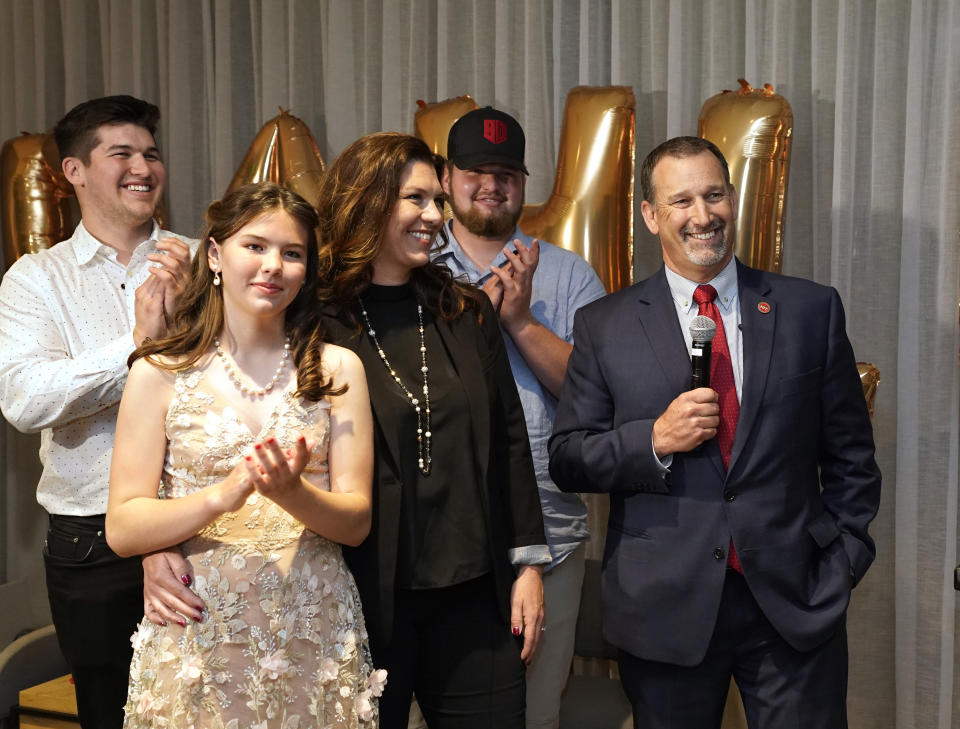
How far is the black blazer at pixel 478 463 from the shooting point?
1.94m

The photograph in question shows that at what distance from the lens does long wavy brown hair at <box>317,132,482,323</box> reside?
207cm

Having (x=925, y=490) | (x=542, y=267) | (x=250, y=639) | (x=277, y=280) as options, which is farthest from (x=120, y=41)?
(x=925, y=490)

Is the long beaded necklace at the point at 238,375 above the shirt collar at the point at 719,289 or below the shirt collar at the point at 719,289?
below

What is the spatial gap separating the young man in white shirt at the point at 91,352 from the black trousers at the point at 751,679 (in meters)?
1.14

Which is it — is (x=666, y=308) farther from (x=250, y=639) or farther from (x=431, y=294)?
(x=250, y=639)

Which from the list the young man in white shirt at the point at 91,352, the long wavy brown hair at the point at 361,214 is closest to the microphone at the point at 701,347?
the long wavy brown hair at the point at 361,214

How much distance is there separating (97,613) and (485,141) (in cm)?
138

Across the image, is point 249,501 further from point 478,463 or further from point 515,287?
point 515,287

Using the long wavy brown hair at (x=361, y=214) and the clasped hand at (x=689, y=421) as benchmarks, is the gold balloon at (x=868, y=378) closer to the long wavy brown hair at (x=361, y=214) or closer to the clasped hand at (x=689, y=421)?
the clasped hand at (x=689, y=421)

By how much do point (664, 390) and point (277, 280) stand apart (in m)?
0.79

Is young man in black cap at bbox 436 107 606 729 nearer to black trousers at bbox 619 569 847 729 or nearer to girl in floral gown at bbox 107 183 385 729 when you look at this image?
black trousers at bbox 619 569 847 729

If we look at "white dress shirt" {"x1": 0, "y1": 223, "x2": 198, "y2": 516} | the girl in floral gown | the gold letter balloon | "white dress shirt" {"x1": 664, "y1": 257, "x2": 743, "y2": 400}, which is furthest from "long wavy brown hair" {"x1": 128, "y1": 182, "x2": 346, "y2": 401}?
the gold letter balloon

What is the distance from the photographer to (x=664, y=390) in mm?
2125

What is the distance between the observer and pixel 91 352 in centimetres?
231
